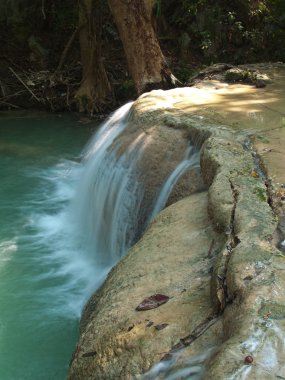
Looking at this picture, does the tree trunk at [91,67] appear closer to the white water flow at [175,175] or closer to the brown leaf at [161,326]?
the white water flow at [175,175]

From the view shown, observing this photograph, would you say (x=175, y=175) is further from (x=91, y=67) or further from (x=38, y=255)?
(x=91, y=67)

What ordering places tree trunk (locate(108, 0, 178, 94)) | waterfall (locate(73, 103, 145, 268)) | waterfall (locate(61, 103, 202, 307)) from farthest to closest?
tree trunk (locate(108, 0, 178, 94)), waterfall (locate(73, 103, 145, 268)), waterfall (locate(61, 103, 202, 307))

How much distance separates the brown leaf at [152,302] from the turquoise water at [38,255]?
155 cm

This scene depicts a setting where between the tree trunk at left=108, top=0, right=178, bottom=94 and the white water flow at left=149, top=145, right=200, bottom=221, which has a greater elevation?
the tree trunk at left=108, top=0, right=178, bottom=94

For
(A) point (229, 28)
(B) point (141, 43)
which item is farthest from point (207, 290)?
(A) point (229, 28)

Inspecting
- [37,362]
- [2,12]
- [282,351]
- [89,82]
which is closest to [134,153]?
[37,362]

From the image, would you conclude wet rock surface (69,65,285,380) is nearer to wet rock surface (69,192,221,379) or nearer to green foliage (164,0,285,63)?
wet rock surface (69,192,221,379)

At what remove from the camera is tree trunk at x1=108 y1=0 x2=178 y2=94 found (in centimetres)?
820

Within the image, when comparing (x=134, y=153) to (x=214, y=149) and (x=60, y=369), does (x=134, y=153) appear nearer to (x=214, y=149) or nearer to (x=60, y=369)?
(x=214, y=149)

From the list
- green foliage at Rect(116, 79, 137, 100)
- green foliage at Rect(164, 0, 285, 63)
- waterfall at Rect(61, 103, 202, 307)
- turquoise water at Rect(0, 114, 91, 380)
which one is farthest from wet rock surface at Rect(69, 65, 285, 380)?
green foliage at Rect(164, 0, 285, 63)

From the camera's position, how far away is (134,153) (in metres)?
5.24

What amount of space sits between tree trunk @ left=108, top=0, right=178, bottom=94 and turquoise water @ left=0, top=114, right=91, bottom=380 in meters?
1.85

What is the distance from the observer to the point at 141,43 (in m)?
8.43

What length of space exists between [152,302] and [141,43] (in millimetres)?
6568
